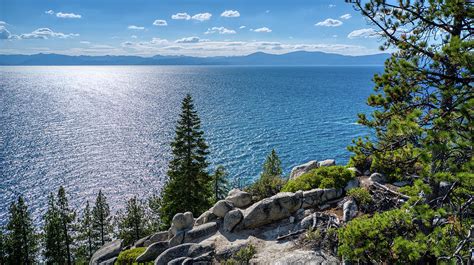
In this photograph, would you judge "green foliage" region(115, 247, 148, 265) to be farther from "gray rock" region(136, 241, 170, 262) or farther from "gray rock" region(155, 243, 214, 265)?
"gray rock" region(155, 243, 214, 265)

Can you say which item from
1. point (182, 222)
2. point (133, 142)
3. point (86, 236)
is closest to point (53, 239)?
point (86, 236)

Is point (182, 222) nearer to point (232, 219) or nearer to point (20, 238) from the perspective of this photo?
point (232, 219)

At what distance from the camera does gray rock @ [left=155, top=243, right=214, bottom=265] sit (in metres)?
17.1

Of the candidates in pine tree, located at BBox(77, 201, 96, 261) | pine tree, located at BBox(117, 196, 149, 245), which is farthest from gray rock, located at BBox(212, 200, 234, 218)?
pine tree, located at BBox(77, 201, 96, 261)

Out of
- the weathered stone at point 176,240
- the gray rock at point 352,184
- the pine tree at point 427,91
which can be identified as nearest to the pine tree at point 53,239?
the weathered stone at point 176,240

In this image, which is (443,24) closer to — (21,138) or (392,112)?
(392,112)

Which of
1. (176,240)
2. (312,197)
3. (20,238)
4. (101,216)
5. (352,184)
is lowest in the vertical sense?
(20,238)

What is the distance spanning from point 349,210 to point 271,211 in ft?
15.1

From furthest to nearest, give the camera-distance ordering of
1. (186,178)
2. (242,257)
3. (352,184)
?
(186,178) < (352,184) < (242,257)

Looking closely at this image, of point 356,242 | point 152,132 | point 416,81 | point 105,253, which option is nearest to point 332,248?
point 356,242

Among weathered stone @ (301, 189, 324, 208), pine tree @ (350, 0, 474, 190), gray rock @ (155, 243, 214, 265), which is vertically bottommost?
gray rock @ (155, 243, 214, 265)

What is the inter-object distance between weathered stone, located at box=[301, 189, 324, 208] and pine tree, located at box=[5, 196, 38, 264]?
43.0m

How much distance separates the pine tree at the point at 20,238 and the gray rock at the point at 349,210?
1797 inches

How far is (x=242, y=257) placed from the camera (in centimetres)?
1552
